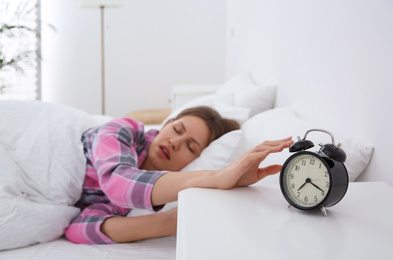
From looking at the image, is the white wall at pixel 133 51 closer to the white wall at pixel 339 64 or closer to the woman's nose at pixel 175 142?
the white wall at pixel 339 64

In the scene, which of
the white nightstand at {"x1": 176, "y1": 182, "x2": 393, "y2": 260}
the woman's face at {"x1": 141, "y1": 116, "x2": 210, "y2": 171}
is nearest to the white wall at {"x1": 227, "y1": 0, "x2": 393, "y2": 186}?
the white nightstand at {"x1": 176, "y1": 182, "x2": 393, "y2": 260}

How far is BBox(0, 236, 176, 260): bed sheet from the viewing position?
3.86 feet

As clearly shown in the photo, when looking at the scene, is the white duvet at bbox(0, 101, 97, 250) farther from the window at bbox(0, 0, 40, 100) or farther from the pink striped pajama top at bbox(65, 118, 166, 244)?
the window at bbox(0, 0, 40, 100)

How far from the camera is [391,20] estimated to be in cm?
102

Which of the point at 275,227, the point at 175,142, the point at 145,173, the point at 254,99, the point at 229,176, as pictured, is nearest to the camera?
the point at 275,227

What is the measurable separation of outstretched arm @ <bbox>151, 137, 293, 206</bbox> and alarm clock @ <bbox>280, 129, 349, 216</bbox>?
0.20ft

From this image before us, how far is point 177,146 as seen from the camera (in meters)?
1.47

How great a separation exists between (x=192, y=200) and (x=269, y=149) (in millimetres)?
204

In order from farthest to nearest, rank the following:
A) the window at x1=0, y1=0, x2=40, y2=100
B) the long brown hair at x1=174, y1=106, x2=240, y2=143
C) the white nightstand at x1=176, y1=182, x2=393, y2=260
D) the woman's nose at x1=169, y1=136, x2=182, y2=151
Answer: the window at x1=0, y1=0, x2=40, y2=100 → the long brown hair at x1=174, y1=106, x2=240, y2=143 → the woman's nose at x1=169, y1=136, x2=182, y2=151 → the white nightstand at x1=176, y1=182, x2=393, y2=260

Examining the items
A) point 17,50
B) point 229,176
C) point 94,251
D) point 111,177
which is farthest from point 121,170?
point 17,50

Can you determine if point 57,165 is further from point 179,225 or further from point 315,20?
point 315,20

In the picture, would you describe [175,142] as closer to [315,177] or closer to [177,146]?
[177,146]

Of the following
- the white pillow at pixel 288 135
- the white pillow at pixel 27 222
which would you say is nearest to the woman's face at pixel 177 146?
the white pillow at pixel 288 135

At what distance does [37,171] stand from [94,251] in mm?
336
